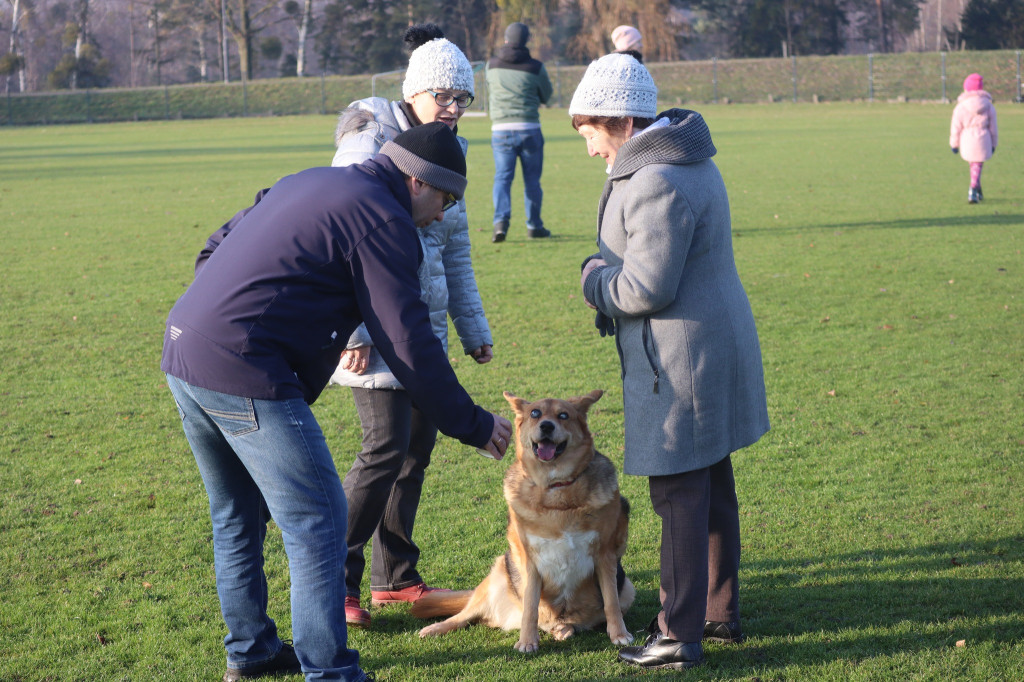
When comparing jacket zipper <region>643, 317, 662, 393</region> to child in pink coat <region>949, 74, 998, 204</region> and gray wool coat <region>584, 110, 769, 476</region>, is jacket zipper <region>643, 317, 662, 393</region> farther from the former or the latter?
child in pink coat <region>949, 74, 998, 204</region>

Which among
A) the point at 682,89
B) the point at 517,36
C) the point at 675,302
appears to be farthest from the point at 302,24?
the point at 675,302

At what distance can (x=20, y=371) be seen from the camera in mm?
8031

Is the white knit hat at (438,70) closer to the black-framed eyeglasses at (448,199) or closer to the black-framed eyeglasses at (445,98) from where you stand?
the black-framed eyeglasses at (445,98)

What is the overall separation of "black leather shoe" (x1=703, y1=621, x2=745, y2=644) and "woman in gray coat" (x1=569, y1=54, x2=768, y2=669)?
0.18 metres

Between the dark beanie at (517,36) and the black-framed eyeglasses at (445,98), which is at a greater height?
the dark beanie at (517,36)

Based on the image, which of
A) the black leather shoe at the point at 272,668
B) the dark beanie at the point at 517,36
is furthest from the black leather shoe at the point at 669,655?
the dark beanie at the point at 517,36

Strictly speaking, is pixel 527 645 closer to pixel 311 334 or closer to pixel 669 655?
pixel 669 655

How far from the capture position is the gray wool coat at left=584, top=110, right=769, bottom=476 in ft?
10.6

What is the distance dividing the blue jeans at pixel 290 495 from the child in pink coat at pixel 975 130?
575 inches

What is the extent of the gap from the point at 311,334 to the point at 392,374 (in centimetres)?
75

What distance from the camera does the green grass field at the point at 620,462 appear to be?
3828mm

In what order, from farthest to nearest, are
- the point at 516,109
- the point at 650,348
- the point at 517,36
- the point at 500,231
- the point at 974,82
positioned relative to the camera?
the point at 974,82, the point at 500,231, the point at 517,36, the point at 516,109, the point at 650,348

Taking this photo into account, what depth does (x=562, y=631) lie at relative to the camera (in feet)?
12.9

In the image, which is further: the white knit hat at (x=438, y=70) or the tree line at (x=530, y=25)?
the tree line at (x=530, y=25)
